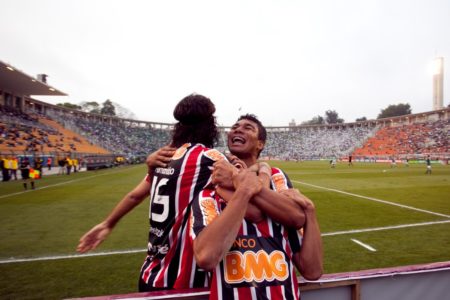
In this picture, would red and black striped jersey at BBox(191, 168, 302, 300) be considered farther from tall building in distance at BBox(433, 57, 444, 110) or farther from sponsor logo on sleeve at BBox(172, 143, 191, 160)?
tall building in distance at BBox(433, 57, 444, 110)

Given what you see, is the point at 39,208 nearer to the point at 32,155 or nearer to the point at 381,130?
the point at 32,155

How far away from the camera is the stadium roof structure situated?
31.9 metres

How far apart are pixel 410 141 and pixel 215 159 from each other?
2839 inches

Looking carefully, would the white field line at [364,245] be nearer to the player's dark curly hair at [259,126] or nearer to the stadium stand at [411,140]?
the player's dark curly hair at [259,126]

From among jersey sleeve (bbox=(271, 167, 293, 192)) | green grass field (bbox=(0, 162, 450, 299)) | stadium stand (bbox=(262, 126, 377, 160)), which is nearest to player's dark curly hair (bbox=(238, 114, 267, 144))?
jersey sleeve (bbox=(271, 167, 293, 192))

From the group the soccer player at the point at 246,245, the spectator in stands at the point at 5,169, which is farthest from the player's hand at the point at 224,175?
the spectator in stands at the point at 5,169

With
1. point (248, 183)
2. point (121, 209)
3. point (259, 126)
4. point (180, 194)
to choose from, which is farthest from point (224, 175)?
point (121, 209)

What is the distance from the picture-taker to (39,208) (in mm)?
9641

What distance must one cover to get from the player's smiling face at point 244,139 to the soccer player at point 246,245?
0.85 m

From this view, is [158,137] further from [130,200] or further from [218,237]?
[218,237]

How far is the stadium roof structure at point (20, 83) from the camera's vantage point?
31.9 meters

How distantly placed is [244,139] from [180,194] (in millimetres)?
947

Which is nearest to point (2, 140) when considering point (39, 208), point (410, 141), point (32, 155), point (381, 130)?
point (32, 155)

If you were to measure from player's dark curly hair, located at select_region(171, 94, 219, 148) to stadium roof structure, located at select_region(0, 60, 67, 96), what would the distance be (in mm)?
36639
